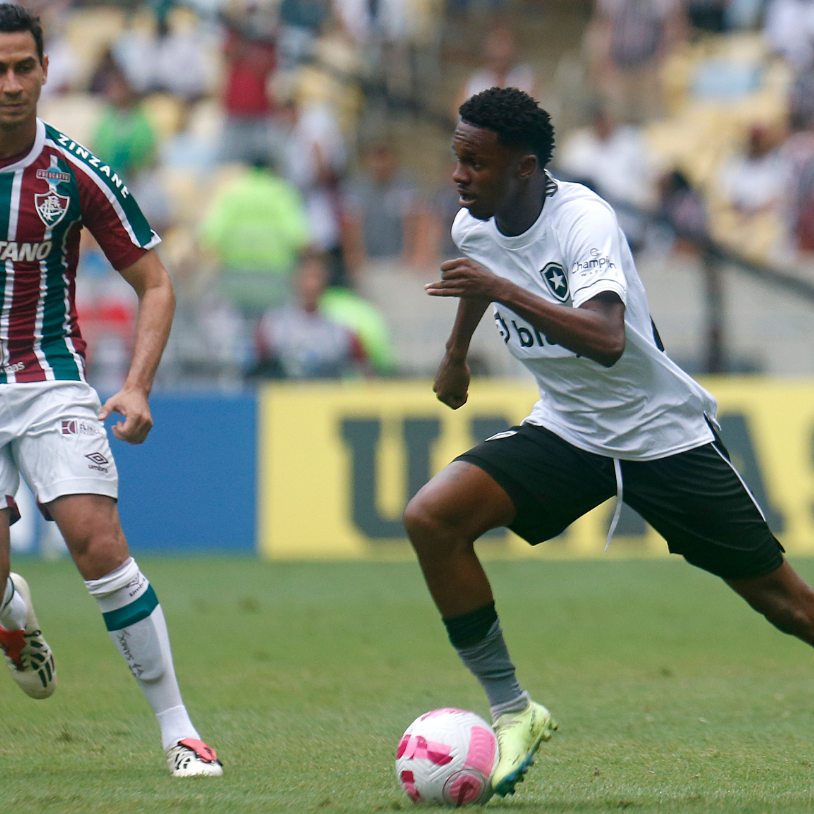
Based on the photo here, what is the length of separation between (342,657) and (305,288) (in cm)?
564

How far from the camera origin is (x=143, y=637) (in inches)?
195

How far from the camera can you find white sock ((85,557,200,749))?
491 cm

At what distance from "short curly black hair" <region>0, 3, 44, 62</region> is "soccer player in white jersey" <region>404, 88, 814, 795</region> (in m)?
1.49

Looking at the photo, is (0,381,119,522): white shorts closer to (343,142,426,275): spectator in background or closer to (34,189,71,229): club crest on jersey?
(34,189,71,229): club crest on jersey

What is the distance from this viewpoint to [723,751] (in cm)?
517

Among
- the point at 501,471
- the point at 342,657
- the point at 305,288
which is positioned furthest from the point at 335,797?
the point at 305,288

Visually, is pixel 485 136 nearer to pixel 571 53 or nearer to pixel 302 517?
pixel 302 517

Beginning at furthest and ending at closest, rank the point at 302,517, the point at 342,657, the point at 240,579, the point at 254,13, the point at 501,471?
the point at 254,13
the point at 302,517
the point at 240,579
the point at 342,657
the point at 501,471

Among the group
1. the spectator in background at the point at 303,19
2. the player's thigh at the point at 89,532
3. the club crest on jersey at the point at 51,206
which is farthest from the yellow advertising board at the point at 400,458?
the club crest on jersey at the point at 51,206

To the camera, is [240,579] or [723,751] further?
[240,579]

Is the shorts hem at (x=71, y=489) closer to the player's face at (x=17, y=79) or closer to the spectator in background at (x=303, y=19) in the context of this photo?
the player's face at (x=17, y=79)

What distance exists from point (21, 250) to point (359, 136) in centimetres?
1386

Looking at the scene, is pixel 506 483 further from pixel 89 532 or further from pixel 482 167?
pixel 89 532

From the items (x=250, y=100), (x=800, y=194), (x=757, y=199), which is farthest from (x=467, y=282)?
(x=757, y=199)
